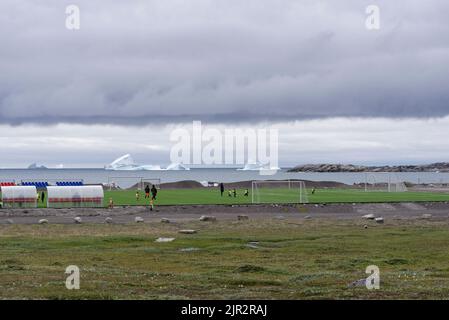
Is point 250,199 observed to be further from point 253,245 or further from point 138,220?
point 253,245

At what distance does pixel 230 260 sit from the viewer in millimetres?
35594

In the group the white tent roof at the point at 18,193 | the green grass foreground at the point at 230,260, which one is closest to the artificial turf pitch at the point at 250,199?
the white tent roof at the point at 18,193

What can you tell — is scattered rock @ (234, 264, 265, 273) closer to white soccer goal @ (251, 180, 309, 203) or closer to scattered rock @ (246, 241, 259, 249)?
scattered rock @ (246, 241, 259, 249)

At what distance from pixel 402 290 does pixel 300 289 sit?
281cm

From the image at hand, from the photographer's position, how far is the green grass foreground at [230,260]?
22922 millimetres

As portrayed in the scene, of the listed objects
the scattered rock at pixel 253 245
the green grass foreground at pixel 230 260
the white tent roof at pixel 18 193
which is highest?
the white tent roof at pixel 18 193

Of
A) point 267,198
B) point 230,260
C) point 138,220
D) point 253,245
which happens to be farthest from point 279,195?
point 230,260

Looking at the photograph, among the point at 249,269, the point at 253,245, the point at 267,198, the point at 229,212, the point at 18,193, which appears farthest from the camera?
the point at 267,198

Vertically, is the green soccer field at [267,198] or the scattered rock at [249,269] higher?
the green soccer field at [267,198]

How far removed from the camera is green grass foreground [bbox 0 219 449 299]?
22922 millimetres

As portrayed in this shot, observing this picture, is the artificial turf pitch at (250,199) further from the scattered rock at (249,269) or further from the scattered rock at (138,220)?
the scattered rock at (249,269)

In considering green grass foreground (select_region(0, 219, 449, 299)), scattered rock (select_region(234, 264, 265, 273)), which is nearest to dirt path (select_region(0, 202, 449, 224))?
green grass foreground (select_region(0, 219, 449, 299))

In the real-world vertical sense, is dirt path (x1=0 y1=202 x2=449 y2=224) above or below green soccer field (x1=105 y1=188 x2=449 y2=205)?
below
